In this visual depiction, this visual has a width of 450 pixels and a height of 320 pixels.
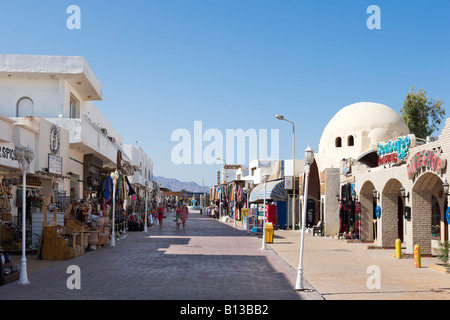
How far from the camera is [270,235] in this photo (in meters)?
25.7

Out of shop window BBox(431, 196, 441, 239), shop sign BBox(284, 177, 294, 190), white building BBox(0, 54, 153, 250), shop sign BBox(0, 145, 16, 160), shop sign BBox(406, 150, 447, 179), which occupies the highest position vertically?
white building BBox(0, 54, 153, 250)

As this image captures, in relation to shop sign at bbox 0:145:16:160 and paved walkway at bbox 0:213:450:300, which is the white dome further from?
shop sign at bbox 0:145:16:160

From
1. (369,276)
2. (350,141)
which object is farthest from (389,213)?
(350,141)

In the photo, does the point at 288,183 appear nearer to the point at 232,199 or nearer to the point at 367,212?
the point at 367,212

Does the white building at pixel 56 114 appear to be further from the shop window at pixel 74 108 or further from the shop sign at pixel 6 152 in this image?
the shop sign at pixel 6 152

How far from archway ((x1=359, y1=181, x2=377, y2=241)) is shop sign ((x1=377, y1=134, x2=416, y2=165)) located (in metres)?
3.60

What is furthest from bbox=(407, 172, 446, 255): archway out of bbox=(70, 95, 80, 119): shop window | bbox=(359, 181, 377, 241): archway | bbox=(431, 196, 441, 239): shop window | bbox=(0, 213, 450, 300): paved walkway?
bbox=(70, 95, 80, 119): shop window

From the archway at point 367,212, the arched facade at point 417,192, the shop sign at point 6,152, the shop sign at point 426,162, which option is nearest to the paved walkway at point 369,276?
the arched facade at point 417,192

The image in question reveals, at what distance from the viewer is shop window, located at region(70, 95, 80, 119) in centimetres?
2819

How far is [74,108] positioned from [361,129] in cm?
2133

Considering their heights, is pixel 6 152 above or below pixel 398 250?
above

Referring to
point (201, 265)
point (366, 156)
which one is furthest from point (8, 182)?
point (366, 156)

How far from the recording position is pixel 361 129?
39500mm
